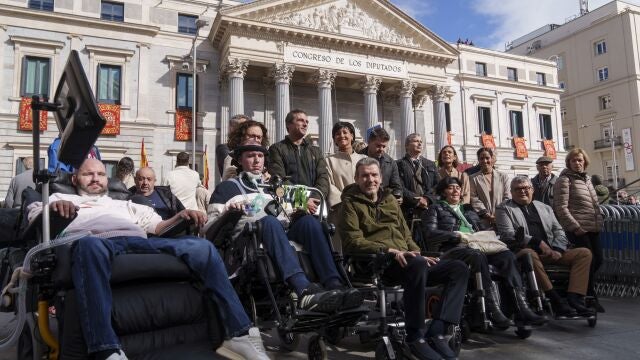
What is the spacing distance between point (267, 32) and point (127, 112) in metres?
8.75

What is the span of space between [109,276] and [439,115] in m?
29.8

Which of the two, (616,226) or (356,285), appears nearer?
(356,285)

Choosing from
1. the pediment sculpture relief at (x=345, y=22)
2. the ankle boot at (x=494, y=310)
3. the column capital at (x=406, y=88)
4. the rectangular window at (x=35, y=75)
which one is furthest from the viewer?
the column capital at (x=406, y=88)

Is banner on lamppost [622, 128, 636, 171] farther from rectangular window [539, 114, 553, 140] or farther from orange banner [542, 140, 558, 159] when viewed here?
orange banner [542, 140, 558, 159]

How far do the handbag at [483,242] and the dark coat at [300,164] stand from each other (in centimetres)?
170

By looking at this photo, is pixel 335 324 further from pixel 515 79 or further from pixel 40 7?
pixel 515 79

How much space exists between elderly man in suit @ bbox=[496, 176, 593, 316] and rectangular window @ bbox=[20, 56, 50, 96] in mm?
23943

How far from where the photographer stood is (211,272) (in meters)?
3.19

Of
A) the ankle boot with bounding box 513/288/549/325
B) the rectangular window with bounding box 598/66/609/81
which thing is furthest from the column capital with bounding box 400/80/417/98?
the rectangular window with bounding box 598/66/609/81

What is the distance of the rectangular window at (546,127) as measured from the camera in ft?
128

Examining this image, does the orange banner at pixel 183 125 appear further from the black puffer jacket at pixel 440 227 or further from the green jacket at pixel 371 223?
the green jacket at pixel 371 223

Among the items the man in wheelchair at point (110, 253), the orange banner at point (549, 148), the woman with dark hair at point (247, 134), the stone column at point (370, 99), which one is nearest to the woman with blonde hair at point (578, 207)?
the woman with dark hair at point (247, 134)

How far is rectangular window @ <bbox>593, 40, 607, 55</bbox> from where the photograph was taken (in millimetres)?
49781

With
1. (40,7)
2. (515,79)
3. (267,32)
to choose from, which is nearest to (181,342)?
(267,32)
